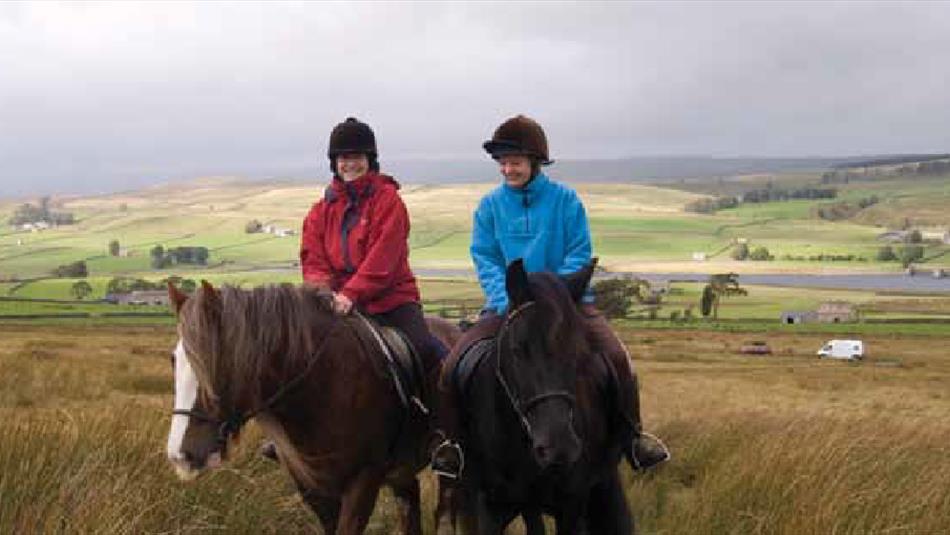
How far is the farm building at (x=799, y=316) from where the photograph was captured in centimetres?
10253

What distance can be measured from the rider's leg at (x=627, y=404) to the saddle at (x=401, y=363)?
130cm

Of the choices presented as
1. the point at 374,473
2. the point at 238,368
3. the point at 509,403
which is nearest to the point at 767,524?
the point at 509,403

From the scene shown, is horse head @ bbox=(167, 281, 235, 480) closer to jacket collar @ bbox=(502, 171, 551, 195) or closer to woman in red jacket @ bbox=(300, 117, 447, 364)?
woman in red jacket @ bbox=(300, 117, 447, 364)

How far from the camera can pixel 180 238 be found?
18438 cm

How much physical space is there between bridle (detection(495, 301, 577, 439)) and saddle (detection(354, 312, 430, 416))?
3.33ft

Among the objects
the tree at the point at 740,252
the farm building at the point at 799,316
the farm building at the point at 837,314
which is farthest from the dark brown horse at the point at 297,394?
the tree at the point at 740,252

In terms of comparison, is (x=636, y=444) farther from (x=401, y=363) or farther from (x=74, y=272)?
(x=74, y=272)

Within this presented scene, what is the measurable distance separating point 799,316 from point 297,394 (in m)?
107

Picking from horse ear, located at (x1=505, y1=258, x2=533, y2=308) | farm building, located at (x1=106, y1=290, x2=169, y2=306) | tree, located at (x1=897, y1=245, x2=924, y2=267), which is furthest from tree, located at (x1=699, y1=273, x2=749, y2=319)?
horse ear, located at (x1=505, y1=258, x2=533, y2=308)

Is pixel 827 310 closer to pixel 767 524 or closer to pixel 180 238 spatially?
pixel 767 524

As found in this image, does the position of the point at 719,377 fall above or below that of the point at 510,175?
below

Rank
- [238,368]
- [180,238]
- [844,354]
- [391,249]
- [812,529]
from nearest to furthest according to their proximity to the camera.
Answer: [238,368]
[812,529]
[391,249]
[844,354]
[180,238]

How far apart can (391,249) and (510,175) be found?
1.00m

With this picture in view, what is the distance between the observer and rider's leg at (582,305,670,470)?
16.6 ft
